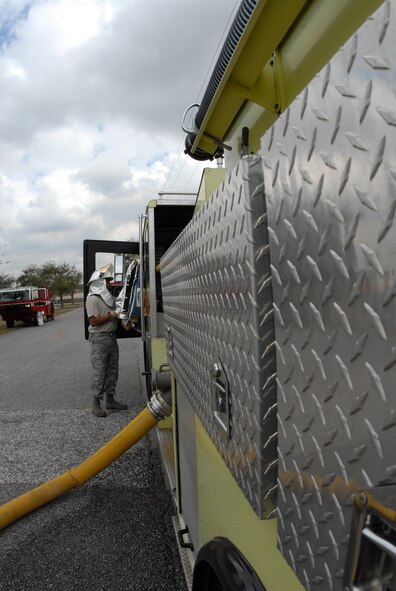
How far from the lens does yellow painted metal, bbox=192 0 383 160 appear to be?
3.45ft

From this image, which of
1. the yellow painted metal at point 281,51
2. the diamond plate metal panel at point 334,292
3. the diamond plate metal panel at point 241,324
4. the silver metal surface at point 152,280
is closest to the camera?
the diamond plate metal panel at point 334,292

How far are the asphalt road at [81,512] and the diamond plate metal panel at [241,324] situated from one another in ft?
6.71

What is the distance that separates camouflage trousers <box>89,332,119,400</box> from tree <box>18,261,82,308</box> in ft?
154

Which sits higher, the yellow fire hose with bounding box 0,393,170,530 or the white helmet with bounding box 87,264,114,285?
the white helmet with bounding box 87,264,114,285

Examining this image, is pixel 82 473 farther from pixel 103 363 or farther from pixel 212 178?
pixel 212 178

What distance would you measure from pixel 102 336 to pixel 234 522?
507 centimetres

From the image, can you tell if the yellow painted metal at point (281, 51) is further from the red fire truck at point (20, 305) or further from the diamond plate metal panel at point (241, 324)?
the red fire truck at point (20, 305)

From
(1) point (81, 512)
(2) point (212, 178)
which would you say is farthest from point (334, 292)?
(1) point (81, 512)

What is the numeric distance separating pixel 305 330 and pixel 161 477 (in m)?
3.85

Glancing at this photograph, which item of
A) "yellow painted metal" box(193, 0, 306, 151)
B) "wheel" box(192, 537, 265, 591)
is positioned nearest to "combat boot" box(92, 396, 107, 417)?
"wheel" box(192, 537, 265, 591)

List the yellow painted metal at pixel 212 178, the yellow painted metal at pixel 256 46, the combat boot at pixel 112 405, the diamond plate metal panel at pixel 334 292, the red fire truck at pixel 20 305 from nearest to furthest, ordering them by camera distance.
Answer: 1. the diamond plate metal panel at pixel 334 292
2. the yellow painted metal at pixel 256 46
3. the yellow painted metal at pixel 212 178
4. the combat boot at pixel 112 405
5. the red fire truck at pixel 20 305

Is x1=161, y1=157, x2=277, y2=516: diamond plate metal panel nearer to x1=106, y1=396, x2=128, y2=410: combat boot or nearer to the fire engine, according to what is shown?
the fire engine

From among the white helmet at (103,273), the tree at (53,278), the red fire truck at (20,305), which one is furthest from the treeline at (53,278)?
the white helmet at (103,273)

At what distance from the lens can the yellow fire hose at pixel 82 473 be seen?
3.38m
